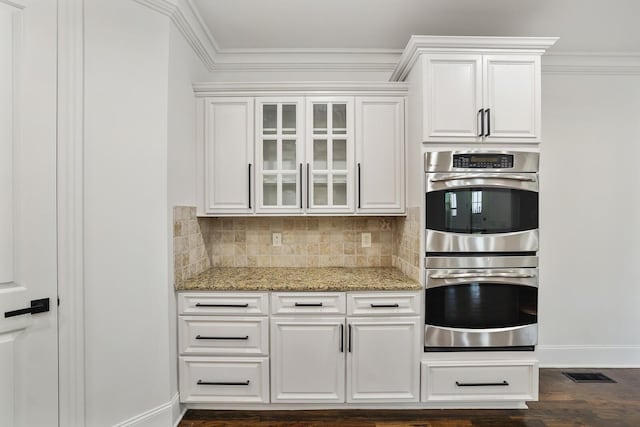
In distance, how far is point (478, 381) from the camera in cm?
212

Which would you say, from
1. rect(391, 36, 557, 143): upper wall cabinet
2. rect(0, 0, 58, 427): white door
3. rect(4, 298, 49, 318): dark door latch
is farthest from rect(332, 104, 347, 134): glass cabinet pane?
rect(4, 298, 49, 318): dark door latch

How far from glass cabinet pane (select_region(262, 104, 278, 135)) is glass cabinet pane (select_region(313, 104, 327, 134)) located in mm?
309

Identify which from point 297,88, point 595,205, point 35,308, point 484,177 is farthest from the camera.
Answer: point 595,205

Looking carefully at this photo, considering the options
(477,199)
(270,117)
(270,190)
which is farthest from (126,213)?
(477,199)

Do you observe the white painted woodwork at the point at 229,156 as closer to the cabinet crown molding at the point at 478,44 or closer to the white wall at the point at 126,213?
the white wall at the point at 126,213

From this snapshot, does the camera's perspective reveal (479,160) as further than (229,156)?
No

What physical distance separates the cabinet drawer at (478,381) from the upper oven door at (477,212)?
2.66 feet

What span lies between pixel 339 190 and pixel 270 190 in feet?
1.81

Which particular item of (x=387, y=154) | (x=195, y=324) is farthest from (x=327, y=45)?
(x=195, y=324)

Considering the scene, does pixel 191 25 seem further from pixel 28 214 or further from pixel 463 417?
pixel 463 417

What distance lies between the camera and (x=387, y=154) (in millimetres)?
2424

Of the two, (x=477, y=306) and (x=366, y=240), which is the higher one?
(x=366, y=240)

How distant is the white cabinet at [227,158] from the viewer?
95.7 inches

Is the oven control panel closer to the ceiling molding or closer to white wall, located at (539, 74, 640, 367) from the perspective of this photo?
white wall, located at (539, 74, 640, 367)
